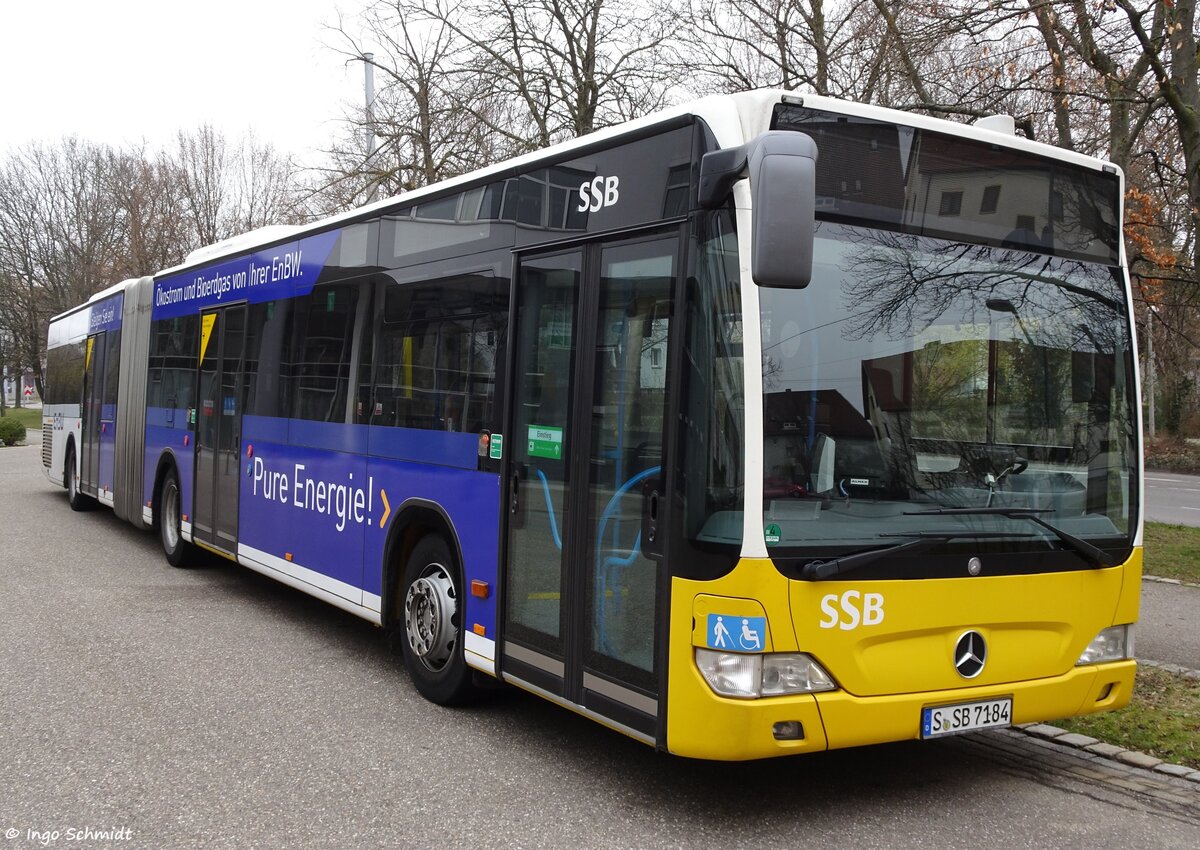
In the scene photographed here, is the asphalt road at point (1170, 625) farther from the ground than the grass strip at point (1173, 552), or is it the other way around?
the grass strip at point (1173, 552)

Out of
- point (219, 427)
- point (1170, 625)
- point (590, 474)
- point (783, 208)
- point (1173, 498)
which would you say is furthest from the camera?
point (1173, 498)

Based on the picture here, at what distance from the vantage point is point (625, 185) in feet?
16.0

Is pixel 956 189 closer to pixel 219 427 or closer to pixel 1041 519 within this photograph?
pixel 1041 519

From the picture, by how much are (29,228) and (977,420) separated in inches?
2006

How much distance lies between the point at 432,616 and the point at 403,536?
69 cm

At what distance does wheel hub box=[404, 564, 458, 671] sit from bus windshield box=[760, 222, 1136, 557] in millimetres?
2522

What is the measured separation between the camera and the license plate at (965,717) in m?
4.46

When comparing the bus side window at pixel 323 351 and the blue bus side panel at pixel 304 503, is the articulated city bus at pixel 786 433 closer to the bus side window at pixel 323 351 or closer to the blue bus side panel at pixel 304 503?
the blue bus side panel at pixel 304 503

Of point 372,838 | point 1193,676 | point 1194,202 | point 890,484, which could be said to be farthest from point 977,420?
point 1194,202

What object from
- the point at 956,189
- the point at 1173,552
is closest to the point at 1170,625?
the point at 1173,552

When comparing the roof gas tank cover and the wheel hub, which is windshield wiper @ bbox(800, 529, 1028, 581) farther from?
the wheel hub

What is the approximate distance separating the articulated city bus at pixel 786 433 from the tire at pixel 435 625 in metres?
0.03

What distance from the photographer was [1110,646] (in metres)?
5.06

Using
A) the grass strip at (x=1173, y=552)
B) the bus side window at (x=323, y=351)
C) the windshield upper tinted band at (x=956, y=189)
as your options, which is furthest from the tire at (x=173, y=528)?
the grass strip at (x=1173, y=552)
